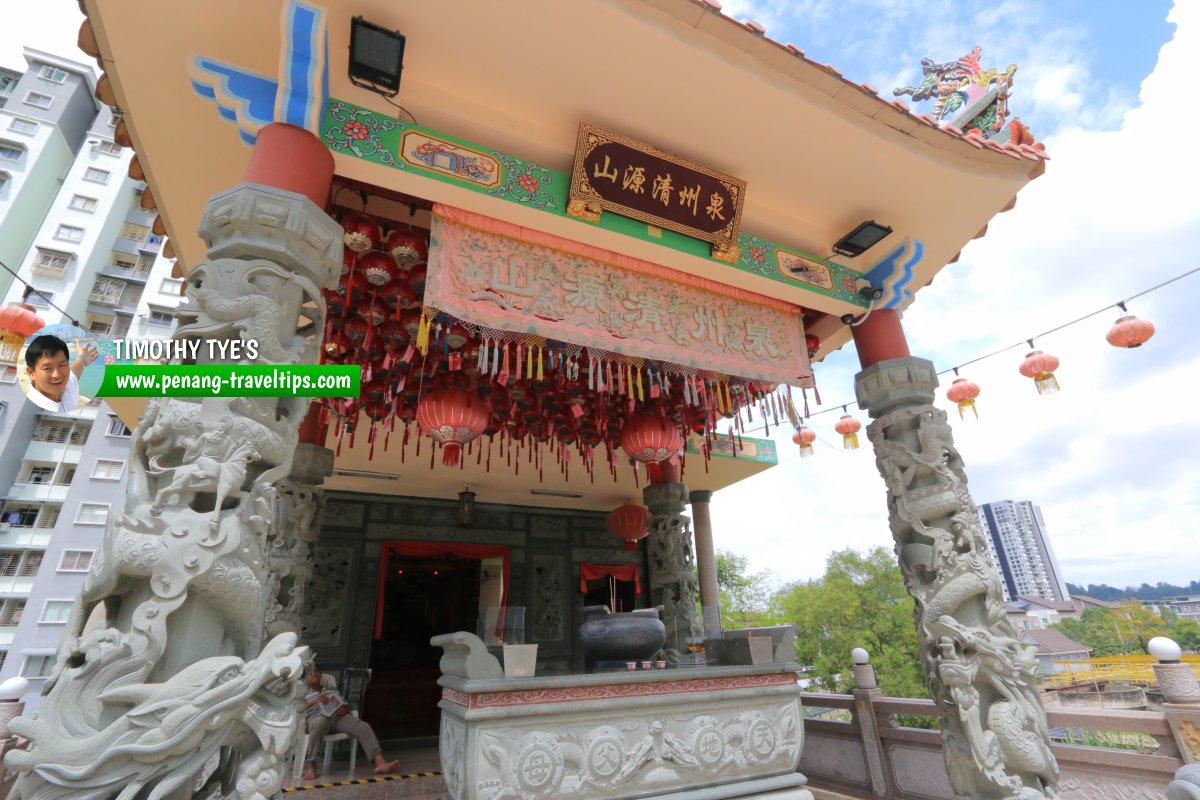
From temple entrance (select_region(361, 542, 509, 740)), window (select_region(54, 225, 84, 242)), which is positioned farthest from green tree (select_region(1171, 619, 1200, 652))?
window (select_region(54, 225, 84, 242))

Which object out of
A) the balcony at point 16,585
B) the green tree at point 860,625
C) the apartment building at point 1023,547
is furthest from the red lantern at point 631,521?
the apartment building at point 1023,547

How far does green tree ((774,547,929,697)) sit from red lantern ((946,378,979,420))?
13457mm

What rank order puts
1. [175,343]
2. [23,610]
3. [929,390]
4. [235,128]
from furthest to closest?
[23,610] < [929,390] < [235,128] < [175,343]

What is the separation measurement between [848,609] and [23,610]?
28.4m

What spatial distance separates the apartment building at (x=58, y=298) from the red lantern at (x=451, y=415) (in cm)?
1890

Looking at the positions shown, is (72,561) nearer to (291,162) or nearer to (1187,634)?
(291,162)

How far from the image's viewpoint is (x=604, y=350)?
12.0 feet

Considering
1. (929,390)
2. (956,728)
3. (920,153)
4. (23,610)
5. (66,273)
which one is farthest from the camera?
(66,273)

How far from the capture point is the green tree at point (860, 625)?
17203mm

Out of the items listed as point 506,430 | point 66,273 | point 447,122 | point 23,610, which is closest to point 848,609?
point 506,430

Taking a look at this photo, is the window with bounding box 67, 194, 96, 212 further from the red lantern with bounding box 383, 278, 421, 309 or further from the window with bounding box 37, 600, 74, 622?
the red lantern with bounding box 383, 278, 421, 309

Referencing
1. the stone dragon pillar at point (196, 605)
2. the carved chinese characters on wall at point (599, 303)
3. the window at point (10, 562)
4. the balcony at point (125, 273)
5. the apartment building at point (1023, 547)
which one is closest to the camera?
the stone dragon pillar at point (196, 605)

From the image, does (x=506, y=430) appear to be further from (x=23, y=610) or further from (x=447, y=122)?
(x=23, y=610)

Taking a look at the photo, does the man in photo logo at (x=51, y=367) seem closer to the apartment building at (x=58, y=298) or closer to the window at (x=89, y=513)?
the apartment building at (x=58, y=298)
